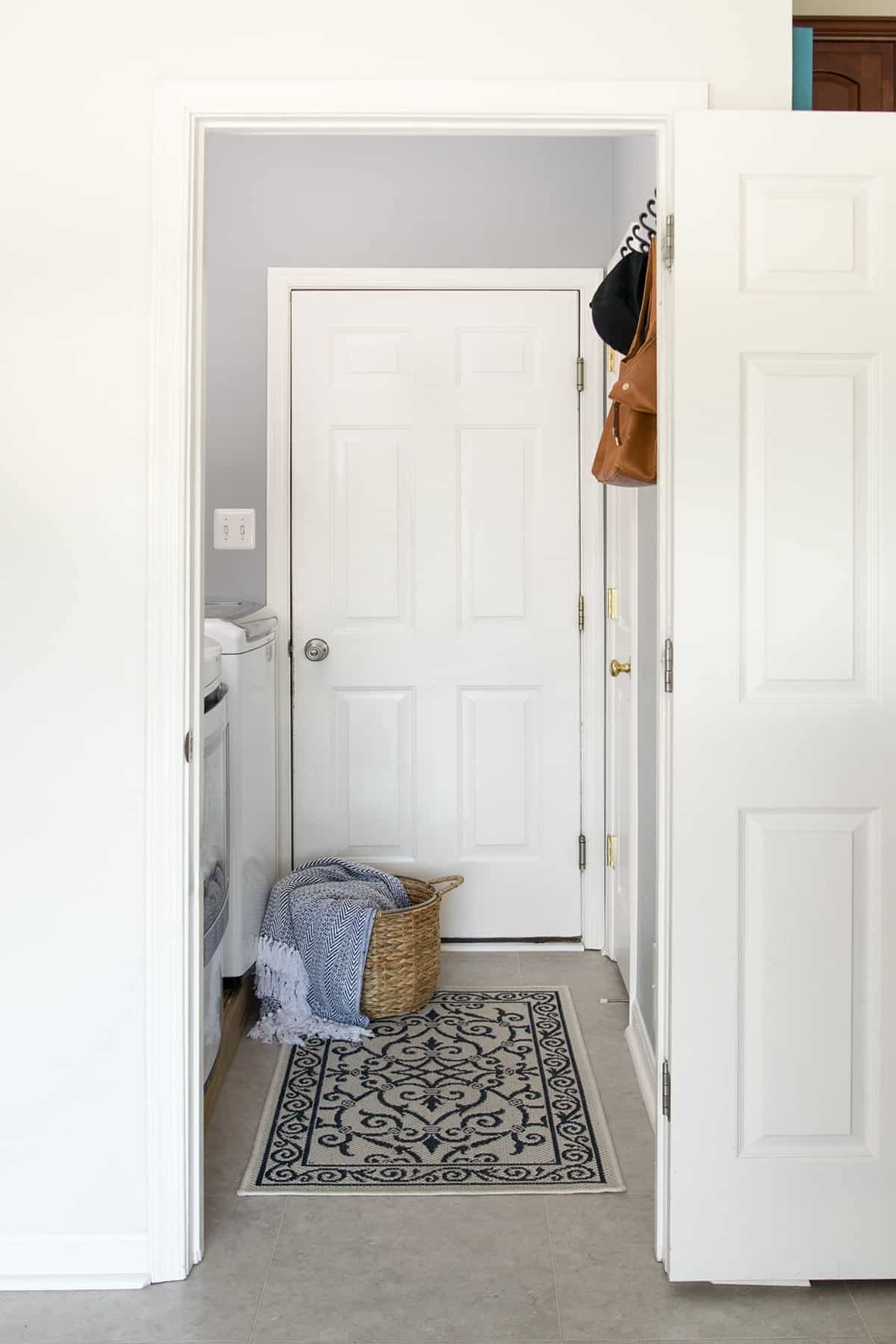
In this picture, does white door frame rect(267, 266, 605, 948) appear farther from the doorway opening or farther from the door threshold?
the door threshold

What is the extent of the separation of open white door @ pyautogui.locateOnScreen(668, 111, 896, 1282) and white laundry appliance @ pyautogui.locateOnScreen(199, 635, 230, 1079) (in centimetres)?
107

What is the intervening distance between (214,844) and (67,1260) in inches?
36.4

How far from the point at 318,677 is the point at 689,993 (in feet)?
6.26

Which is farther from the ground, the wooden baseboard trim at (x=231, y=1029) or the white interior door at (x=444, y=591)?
the white interior door at (x=444, y=591)

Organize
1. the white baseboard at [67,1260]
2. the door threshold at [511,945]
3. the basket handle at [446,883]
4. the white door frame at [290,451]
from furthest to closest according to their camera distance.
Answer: the door threshold at [511,945], the white door frame at [290,451], the basket handle at [446,883], the white baseboard at [67,1260]

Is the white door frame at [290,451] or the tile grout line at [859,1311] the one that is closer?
the tile grout line at [859,1311]

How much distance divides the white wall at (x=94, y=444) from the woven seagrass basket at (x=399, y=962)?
1126 mm

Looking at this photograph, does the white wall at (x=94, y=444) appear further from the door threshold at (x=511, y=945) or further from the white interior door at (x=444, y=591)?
the door threshold at (x=511, y=945)

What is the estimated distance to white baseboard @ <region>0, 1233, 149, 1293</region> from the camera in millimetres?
1860

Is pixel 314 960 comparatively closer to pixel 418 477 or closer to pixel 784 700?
pixel 418 477

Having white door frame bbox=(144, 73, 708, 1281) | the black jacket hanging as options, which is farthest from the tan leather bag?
white door frame bbox=(144, 73, 708, 1281)

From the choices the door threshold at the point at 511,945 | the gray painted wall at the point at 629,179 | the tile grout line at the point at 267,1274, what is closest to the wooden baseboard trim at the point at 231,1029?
the tile grout line at the point at 267,1274

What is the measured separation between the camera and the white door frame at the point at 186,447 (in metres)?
1.81

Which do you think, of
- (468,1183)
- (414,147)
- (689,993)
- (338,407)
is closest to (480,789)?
(338,407)
